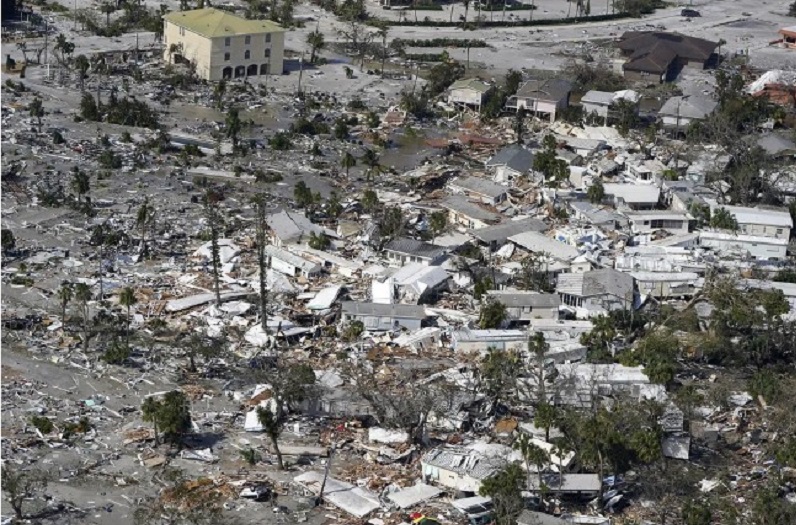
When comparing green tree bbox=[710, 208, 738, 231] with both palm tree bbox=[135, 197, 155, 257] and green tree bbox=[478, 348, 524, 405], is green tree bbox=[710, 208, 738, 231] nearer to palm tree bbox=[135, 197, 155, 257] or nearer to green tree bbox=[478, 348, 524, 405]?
green tree bbox=[478, 348, 524, 405]

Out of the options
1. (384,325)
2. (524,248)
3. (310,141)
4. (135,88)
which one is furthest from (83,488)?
(135,88)

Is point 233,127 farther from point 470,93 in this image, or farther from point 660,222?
point 660,222

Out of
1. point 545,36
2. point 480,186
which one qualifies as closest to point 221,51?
point 480,186

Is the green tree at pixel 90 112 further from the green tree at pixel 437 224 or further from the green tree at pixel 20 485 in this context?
the green tree at pixel 20 485

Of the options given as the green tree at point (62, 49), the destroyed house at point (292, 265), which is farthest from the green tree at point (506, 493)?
the green tree at point (62, 49)

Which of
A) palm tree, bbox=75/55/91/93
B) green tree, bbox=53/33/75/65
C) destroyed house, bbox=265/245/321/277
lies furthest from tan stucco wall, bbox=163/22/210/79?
destroyed house, bbox=265/245/321/277
